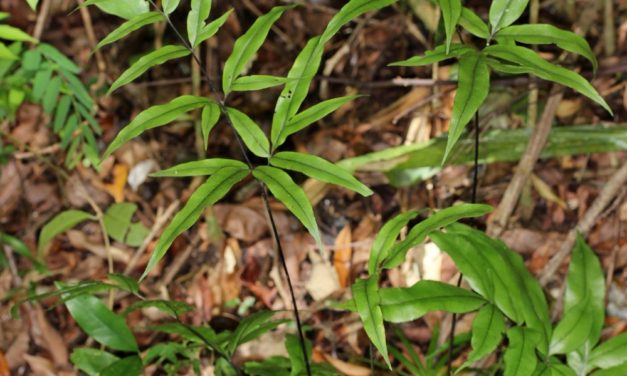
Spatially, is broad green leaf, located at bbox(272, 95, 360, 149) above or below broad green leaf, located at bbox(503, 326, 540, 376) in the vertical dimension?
above

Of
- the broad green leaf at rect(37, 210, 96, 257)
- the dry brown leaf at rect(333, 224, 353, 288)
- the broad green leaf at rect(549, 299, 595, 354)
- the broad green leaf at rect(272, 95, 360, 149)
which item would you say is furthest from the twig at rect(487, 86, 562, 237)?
the broad green leaf at rect(37, 210, 96, 257)

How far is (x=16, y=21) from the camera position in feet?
13.0

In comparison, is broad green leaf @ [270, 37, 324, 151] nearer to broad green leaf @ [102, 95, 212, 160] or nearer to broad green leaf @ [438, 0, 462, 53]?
broad green leaf @ [102, 95, 212, 160]

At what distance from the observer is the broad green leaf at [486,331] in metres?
1.39

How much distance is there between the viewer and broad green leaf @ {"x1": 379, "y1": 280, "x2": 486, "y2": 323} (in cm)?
143

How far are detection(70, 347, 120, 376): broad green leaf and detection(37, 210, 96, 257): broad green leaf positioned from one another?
3.90ft

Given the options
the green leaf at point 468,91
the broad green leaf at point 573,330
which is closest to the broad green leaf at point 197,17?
the green leaf at point 468,91

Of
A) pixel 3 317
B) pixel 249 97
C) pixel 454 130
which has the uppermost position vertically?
pixel 454 130

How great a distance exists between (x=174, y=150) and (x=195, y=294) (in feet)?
2.86

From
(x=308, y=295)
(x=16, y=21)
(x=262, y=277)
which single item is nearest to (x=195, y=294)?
(x=262, y=277)

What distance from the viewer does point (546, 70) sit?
1288 millimetres

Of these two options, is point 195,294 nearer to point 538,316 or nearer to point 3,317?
point 3,317

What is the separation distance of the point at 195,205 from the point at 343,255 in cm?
154

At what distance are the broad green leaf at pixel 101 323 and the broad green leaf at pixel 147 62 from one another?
28.4 inches
